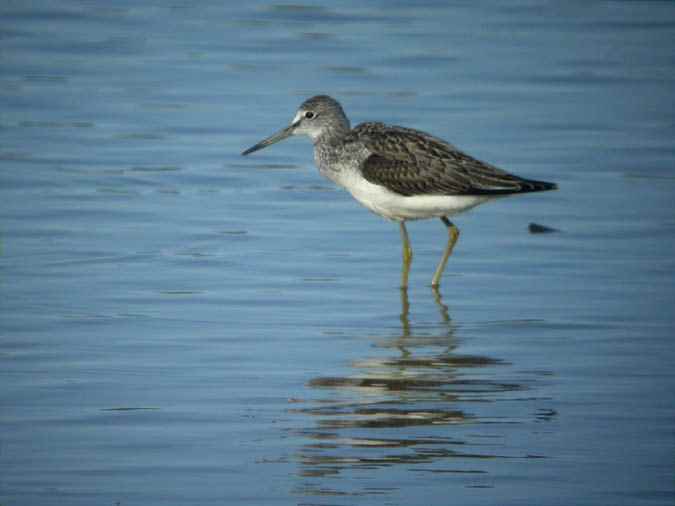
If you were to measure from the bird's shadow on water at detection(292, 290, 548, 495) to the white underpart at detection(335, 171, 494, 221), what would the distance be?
1.84 metres

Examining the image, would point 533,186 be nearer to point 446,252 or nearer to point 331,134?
point 446,252

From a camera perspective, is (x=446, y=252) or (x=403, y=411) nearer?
(x=403, y=411)

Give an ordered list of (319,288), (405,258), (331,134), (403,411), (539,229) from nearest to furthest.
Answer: (403,411) → (319,288) → (405,258) → (331,134) → (539,229)

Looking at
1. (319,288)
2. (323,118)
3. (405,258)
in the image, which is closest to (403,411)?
(319,288)

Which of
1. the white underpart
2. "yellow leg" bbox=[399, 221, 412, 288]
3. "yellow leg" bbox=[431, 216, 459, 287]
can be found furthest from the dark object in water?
"yellow leg" bbox=[399, 221, 412, 288]

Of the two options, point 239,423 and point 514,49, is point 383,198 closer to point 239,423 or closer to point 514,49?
point 239,423

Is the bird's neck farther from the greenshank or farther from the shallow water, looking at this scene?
the shallow water

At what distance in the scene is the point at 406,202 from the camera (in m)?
10.2

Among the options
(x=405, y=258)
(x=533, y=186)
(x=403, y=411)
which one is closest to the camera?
(x=403, y=411)

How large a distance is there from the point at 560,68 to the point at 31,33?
7.71 meters

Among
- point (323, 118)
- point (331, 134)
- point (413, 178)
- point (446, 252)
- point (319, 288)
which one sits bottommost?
point (319, 288)

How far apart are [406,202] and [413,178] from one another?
0.60ft

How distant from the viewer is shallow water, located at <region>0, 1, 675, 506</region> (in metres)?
6.13

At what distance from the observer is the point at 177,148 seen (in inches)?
566
